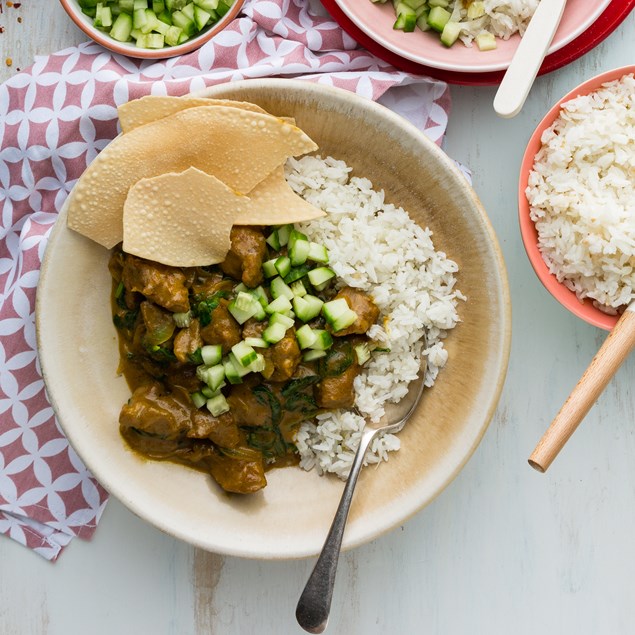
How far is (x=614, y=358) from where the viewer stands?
2766 mm

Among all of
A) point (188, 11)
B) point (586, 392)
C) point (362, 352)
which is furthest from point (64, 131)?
point (586, 392)

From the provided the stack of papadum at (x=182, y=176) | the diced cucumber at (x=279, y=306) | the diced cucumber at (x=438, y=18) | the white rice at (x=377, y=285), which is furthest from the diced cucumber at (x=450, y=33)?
the diced cucumber at (x=279, y=306)

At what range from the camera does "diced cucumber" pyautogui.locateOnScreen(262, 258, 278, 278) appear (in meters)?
2.78

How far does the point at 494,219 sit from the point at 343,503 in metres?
1.39

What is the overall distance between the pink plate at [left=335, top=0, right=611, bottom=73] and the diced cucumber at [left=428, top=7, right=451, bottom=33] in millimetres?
47

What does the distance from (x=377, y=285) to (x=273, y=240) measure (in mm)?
434

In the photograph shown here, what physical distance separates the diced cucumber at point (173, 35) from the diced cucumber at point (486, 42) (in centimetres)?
122

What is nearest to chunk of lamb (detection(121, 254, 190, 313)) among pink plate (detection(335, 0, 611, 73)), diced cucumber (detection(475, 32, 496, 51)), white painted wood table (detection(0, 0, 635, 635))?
white painted wood table (detection(0, 0, 635, 635))

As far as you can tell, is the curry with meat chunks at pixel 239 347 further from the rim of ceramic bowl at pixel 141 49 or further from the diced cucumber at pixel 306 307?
the rim of ceramic bowl at pixel 141 49

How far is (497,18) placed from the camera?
117 inches

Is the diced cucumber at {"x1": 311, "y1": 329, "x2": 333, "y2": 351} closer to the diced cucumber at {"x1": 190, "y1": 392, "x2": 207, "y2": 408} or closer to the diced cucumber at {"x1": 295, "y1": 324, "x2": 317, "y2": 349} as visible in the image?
the diced cucumber at {"x1": 295, "y1": 324, "x2": 317, "y2": 349}

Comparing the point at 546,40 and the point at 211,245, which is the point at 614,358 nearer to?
the point at 546,40

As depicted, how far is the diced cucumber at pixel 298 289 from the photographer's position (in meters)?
2.79

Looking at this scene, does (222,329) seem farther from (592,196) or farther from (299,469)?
(592,196)
